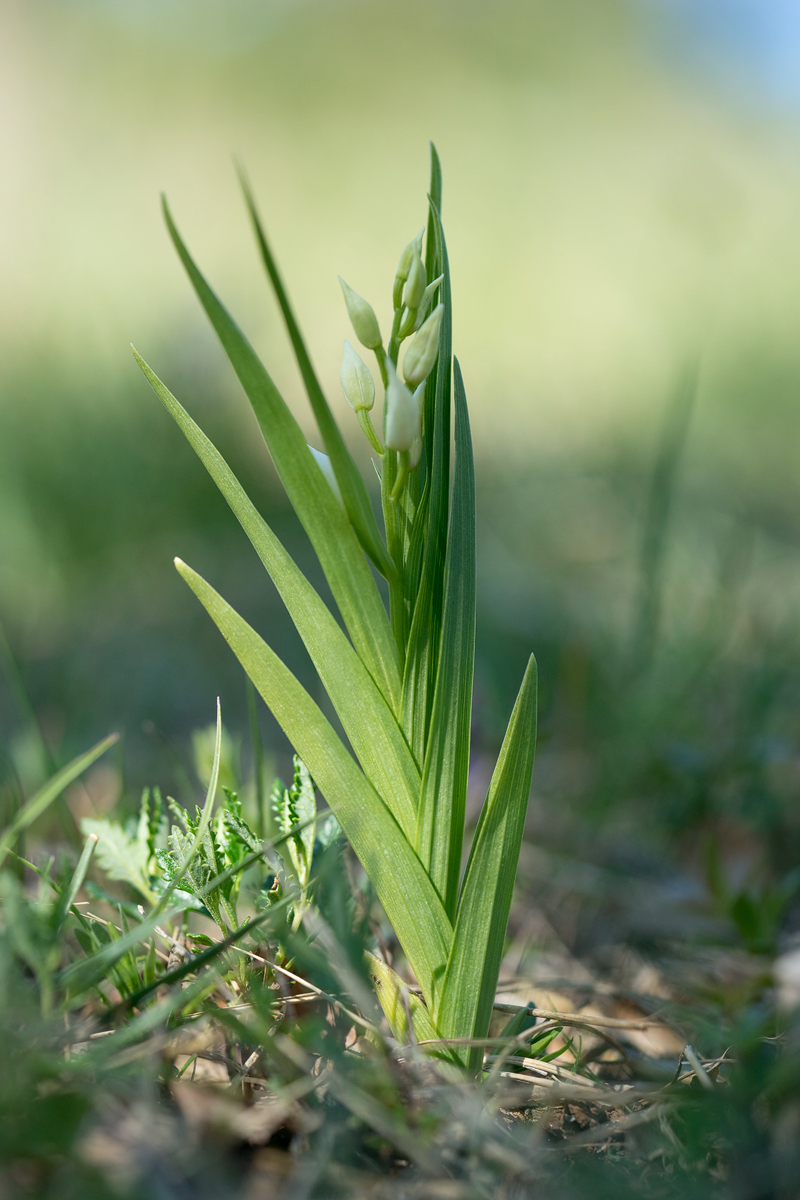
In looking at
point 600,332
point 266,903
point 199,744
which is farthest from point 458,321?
point 266,903

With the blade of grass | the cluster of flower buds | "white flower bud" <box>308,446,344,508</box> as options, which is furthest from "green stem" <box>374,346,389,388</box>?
the blade of grass

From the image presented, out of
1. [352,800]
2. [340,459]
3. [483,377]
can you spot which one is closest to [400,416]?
[340,459]

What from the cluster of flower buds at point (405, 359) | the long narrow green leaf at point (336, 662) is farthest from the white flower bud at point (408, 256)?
the long narrow green leaf at point (336, 662)

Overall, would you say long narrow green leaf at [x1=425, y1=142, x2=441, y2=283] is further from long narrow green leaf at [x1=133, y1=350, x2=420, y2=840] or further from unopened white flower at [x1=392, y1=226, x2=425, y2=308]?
long narrow green leaf at [x1=133, y1=350, x2=420, y2=840]

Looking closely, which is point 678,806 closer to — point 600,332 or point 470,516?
point 470,516

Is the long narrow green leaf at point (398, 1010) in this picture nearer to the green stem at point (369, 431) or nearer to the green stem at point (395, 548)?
the green stem at point (395, 548)

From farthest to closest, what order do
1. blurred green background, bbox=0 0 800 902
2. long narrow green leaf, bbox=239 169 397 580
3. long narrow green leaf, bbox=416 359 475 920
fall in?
blurred green background, bbox=0 0 800 902 → long narrow green leaf, bbox=416 359 475 920 → long narrow green leaf, bbox=239 169 397 580
